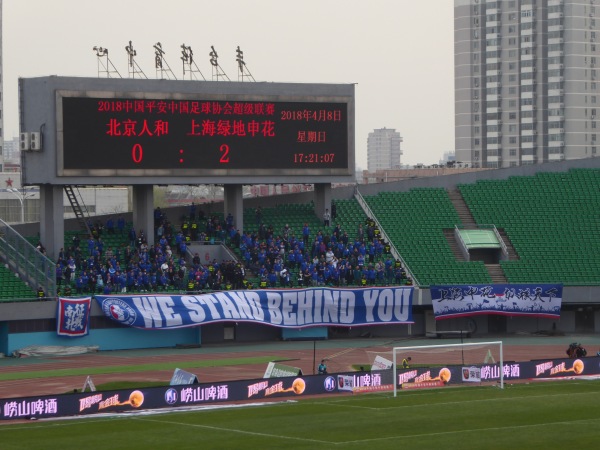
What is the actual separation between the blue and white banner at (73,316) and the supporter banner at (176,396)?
18673 mm

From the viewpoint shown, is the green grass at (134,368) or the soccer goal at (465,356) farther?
the green grass at (134,368)

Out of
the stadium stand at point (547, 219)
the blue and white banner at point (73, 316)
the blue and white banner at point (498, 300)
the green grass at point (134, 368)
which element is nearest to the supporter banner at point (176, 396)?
the green grass at point (134, 368)

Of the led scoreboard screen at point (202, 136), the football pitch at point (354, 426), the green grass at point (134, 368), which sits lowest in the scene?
the green grass at point (134, 368)

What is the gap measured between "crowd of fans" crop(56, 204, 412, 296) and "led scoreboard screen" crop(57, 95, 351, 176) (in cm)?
427

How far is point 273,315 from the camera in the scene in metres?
64.6

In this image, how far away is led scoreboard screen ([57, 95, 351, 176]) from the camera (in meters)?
61.5

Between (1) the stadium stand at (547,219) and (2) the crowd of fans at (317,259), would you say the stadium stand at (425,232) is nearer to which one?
(2) the crowd of fans at (317,259)

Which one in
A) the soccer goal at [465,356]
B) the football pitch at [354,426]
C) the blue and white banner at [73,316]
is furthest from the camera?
the blue and white banner at [73,316]

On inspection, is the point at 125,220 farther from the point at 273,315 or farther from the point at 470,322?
the point at 470,322

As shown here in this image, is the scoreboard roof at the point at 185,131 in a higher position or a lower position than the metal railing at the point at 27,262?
higher

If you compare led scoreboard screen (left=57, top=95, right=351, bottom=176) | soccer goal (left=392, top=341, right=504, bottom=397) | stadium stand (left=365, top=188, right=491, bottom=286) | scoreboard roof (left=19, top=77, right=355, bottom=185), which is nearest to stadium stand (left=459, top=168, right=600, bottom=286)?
stadium stand (left=365, top=188, right=491, bottom=286)

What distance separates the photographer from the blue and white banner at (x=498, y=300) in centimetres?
6725

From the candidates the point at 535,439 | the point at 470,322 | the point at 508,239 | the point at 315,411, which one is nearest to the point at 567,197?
the point at 508,239

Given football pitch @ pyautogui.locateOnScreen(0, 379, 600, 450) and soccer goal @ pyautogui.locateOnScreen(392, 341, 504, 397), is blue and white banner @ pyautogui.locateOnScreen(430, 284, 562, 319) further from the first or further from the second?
football pitch @ pyautogui.locateOnScreen(0, 379, 600, 450)
